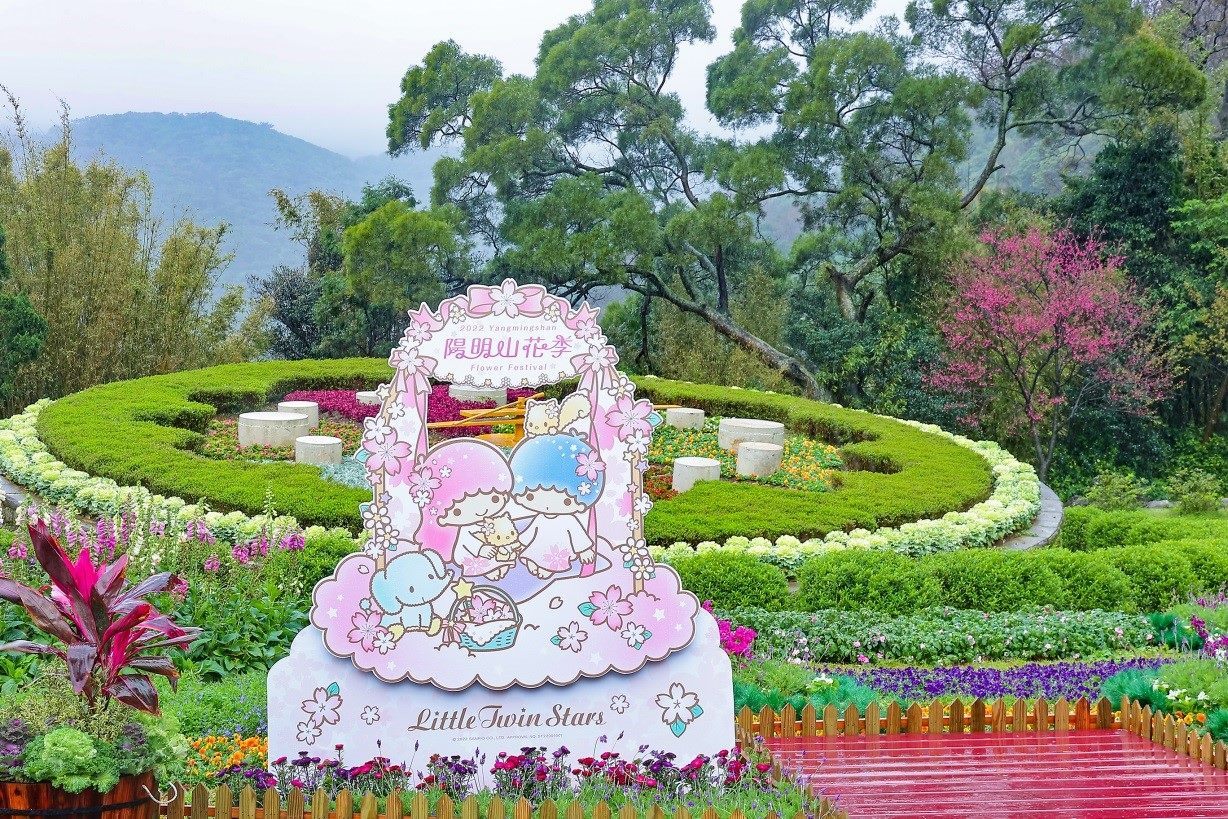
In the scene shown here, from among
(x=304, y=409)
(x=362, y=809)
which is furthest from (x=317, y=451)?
(x=362, y=809)

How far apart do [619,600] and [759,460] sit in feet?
24.2

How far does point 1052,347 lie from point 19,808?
15.9 m

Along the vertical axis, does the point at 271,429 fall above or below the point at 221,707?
above

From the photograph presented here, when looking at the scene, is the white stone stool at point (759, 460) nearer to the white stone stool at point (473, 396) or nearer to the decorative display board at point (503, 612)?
the white stone stool at point (473, 396)

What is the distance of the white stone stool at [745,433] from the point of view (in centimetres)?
1330

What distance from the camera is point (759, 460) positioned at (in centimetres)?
1205

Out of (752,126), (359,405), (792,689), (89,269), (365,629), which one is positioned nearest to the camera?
(365,629)

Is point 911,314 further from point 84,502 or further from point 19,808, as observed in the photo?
point 19,808

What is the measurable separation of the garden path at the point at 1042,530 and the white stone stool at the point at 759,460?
92.8 inches

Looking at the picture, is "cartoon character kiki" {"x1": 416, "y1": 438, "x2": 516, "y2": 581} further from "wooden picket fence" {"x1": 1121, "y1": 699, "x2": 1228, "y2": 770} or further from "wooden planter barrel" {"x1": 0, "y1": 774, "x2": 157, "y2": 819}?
"wooden picket fence" {"x1": 1121, "y1": 699, "x2": 1228, "y2": 770}

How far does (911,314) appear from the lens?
67.9 ft

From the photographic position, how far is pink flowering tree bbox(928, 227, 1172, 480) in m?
17.3

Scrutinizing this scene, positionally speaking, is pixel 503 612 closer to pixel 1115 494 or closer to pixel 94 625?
pixel 94 625

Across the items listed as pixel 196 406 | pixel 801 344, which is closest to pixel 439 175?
pixel 801 344
